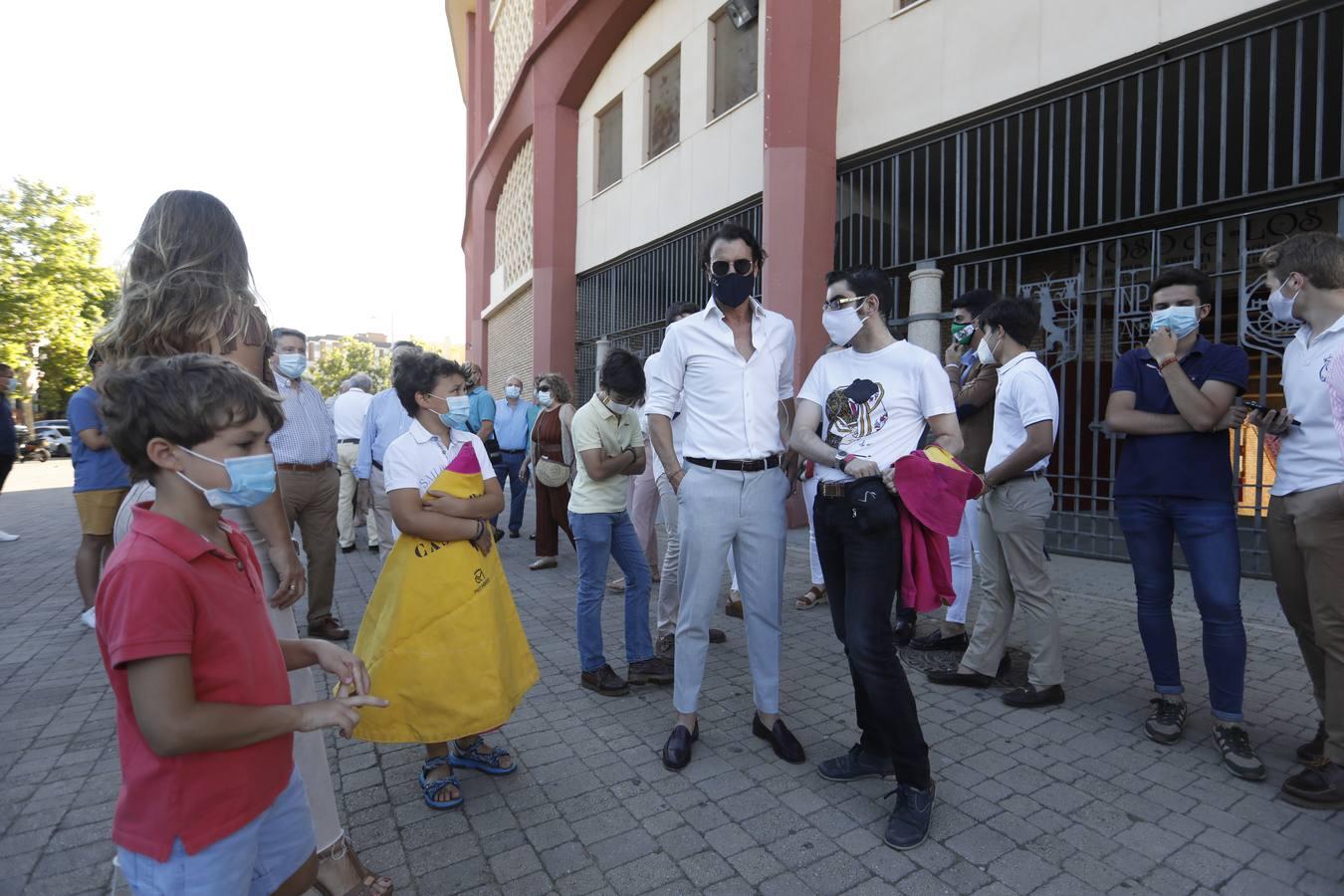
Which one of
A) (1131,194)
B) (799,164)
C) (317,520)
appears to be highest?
(799,164)

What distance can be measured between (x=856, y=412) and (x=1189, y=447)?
156 centimetres

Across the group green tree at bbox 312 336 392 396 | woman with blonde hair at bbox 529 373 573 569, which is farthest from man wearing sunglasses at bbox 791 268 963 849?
green tree at bbox 312 336 392 396

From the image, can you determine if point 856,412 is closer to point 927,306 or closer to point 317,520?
point 317,520

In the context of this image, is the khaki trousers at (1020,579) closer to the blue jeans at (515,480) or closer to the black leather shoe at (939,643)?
the black leather shoe at (939,643)

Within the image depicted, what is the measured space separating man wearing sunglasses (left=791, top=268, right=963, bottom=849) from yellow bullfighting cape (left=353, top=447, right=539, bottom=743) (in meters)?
1.35

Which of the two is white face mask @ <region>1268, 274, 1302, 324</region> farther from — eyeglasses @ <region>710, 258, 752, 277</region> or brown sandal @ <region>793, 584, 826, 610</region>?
brown sandal @ <region>793, 584, 826, 610</region>

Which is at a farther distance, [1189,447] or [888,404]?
[1189,447]

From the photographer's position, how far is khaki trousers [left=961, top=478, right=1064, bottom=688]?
3.80 m

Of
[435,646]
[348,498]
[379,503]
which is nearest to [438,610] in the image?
[435,646]

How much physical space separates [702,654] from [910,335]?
5.55 meters

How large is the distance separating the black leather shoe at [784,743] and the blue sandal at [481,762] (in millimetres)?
1125

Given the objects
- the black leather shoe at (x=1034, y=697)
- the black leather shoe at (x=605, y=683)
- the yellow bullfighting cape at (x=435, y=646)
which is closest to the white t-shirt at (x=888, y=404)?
the yellow bullfighting cape at (x=435, y=646)

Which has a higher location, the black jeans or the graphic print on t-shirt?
the graphic print on t-shirt

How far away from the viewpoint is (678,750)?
128 inches
